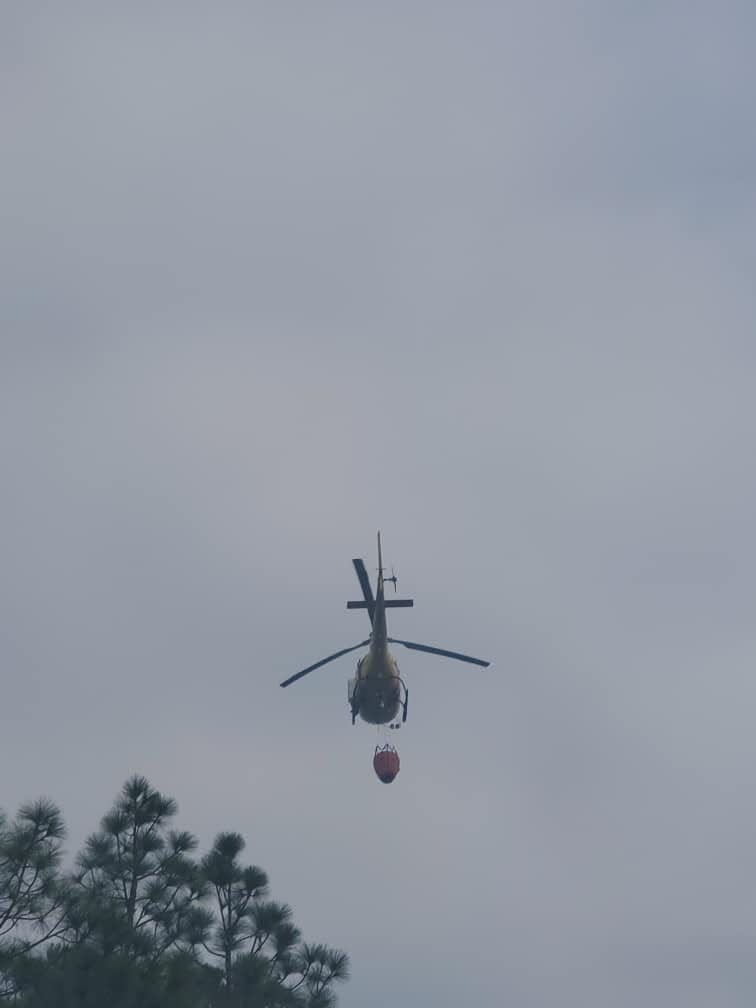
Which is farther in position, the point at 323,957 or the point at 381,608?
the point at 381,608

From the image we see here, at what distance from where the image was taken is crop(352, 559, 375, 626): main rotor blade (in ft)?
233

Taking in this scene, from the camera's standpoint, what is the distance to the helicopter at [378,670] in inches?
2744

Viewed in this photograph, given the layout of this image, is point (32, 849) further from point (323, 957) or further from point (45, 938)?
point (323, 957)

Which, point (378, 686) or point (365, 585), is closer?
point (378, 686)

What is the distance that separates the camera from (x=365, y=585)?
7162 centimetres

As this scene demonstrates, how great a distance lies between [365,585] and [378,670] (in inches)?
153

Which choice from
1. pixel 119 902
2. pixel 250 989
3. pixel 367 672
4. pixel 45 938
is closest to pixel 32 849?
pixel 45 938

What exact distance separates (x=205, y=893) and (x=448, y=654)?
23312 millimetres

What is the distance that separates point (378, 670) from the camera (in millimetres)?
69688

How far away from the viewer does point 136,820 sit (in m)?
47.7

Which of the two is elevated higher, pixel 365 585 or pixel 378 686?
pixel 365 585

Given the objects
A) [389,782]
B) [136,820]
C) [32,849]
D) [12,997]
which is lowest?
[12,997]

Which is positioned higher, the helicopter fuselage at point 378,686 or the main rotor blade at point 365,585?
the main rotor blade at point 365,585

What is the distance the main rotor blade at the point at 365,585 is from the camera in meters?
71.1
